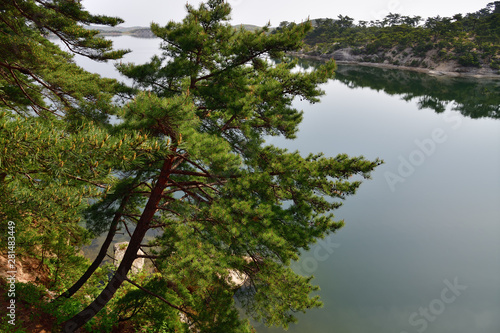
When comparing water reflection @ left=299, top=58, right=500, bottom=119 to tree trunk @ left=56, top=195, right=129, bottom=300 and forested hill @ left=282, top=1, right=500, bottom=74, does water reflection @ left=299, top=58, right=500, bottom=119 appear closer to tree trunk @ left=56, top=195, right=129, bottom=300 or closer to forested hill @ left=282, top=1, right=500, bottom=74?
forested hill @ left=282, top=1, right=500, bottom=74

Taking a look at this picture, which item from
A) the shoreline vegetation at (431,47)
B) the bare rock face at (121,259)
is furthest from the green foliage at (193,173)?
the shoreline vegetation at (431,47)

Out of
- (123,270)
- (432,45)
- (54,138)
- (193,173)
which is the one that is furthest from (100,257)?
(432,45)

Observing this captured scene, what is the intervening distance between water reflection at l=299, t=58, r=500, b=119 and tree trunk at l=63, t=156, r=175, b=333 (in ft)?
126

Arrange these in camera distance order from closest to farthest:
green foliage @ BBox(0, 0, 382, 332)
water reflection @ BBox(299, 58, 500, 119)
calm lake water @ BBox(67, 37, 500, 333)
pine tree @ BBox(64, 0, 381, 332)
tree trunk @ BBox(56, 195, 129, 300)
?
green foliage @ BBox(0, 0, 382, 332)
pine tree @ BBox(64, 0, 381, 332)
tree trunk @ BBox(56, 195, 129, 300)
calm lake water @ BBox(67, 37, 500, 333)
water reflection @ BBox(299, 58, 500, 119)

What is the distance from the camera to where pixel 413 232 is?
50.2ft

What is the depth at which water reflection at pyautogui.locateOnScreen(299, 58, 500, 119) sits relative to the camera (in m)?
35.6

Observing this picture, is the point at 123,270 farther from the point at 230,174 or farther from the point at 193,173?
the point at 230,174

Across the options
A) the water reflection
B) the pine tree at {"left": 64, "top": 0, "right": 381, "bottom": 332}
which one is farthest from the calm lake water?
the pine tree at {"left": 64, "top": 0, "right": 381, "bottom": 332}

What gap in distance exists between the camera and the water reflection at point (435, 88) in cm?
3559

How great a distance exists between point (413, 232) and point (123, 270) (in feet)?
48.1

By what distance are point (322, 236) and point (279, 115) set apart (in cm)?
284

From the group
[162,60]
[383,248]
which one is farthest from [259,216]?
[383,248]

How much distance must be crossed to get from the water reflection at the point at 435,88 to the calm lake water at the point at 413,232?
66.5 inches

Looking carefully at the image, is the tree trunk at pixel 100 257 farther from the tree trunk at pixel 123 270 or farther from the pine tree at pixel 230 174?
the tree trunk at pixel 123 270
